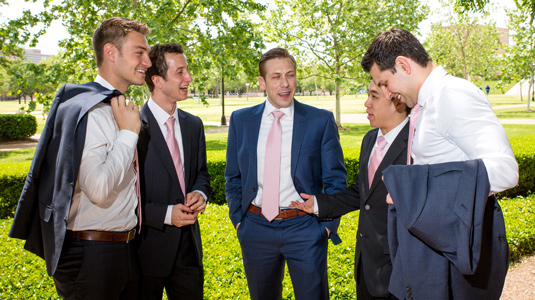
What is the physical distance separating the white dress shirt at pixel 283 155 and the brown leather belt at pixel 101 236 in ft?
3.73

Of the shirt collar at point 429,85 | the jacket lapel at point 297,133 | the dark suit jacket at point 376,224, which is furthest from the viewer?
the jacket lapel at point 297,133

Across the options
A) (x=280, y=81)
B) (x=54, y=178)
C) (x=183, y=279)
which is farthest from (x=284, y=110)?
(x=54, y=178)

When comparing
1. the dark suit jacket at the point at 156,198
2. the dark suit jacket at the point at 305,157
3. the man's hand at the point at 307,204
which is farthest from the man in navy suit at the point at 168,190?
the man's hand at the point at 307,204

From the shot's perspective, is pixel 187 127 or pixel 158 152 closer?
pixel 158 152

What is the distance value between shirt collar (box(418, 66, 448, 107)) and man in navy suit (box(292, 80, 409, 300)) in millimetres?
822

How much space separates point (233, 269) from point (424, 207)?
312 cm

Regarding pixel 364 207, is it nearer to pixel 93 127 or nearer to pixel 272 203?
pixel 272 203

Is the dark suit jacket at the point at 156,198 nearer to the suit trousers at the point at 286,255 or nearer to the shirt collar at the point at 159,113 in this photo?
the shirt collar at the point at 159,113

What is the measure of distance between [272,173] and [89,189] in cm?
144

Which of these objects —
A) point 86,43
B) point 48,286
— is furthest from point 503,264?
point 86,43

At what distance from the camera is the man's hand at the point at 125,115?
2408 millimetres

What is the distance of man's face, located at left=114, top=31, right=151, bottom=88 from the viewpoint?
2.73m

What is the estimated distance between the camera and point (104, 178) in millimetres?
2191

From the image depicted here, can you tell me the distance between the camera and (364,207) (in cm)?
296
